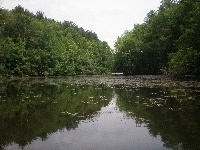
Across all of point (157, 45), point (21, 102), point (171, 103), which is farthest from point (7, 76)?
point (171, 103)

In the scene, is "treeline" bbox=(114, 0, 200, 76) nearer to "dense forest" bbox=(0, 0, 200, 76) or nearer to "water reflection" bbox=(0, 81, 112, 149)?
"dense forest" bbox=(0, 0, 200, 76)

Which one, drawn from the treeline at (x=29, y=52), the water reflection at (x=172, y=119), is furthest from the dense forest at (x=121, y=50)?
the water reflection at (x=172, y=119)

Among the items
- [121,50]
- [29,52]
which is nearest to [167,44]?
[121,50]

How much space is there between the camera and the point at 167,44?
58.0 metres

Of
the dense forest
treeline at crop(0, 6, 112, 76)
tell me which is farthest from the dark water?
treeline at crop(0, 6, 112, 76)

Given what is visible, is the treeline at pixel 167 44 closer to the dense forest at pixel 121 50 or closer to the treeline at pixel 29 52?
the dense forest at pixel 121 50

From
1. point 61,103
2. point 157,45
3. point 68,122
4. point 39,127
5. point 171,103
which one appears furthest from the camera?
point 157,45

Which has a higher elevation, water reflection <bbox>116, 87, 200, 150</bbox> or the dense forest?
the dense forest

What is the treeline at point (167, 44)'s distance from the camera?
41.1m

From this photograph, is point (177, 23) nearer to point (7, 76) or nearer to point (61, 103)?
point (7, 76)

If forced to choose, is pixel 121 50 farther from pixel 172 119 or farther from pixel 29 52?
pixel 172 119

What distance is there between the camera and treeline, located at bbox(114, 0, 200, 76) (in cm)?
4108

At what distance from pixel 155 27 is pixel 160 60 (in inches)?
287

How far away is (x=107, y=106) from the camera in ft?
57.5
